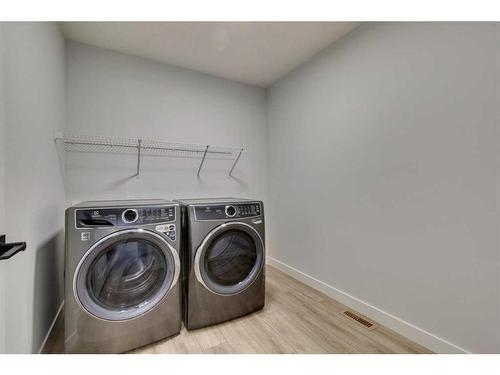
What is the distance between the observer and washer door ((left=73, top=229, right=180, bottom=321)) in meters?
1.21

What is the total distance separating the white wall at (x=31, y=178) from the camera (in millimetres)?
940

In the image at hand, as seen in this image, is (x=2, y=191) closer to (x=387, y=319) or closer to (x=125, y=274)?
(x=125, y=274)

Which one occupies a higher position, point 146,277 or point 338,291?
point 146,277

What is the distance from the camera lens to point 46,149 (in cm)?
139

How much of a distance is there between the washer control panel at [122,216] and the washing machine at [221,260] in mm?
181

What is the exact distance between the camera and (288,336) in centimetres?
147

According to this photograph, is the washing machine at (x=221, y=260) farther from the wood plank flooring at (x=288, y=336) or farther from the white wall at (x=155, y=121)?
the white wall at (x=155, y=121)

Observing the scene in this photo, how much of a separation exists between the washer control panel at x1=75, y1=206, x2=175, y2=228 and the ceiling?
145 centimetres

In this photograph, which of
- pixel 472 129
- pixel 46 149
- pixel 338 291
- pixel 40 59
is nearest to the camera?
pixel 472 129

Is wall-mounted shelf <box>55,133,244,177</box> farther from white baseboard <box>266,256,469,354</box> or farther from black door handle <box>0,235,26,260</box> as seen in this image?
white baseboard <box>266,256,469,354</box>

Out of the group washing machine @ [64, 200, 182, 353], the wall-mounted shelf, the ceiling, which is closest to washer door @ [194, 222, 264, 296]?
washing machine @ [64, 200, 182, 353]
